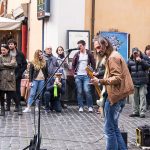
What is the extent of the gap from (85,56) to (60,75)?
2.89 feet

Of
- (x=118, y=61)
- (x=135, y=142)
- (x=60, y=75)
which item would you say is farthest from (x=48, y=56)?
(x=118, y=61)

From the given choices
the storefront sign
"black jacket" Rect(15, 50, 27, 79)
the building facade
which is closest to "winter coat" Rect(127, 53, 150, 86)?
"black jacket" Rect(15, 50, 27, 79)

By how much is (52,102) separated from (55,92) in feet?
1.70

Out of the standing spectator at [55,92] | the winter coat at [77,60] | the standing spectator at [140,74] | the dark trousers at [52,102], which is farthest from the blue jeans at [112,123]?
the winter coat at [77,60]

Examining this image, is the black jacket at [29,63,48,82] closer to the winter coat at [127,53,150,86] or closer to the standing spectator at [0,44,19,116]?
the standing spectator at [0,44,19,116]

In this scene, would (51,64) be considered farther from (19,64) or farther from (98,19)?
(98,19)

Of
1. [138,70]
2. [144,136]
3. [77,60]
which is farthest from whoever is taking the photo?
[77,60]

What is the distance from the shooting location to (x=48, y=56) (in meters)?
13.7

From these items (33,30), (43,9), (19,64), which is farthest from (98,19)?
(19,64)

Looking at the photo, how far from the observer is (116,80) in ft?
23.9

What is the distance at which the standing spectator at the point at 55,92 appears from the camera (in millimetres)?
13320

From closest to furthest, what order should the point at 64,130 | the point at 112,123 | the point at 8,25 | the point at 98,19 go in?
the point at 112,123 < the point at 64,130 < the point at 98,19 < the point at 8,25

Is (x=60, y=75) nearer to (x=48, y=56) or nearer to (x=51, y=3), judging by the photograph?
(x=48, y=56)

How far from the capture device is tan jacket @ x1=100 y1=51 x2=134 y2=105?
729 cm
